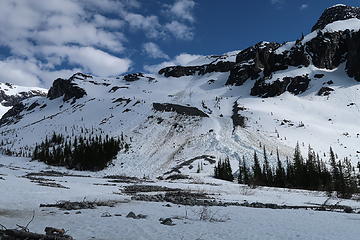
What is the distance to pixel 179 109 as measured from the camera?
499 ft

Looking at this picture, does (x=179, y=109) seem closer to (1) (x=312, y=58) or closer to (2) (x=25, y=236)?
(1) (x=312, y=58)

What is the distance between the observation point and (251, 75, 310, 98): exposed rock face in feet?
549

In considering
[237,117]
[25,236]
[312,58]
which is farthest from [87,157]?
[312,58]

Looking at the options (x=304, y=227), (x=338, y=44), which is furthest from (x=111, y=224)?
(x=338, y=44)

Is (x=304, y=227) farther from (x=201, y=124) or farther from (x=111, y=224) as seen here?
(x=201, y=124)

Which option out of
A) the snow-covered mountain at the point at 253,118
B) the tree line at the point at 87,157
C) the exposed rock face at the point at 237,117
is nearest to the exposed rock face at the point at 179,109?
the snow-covered mountain at the point at 253,118

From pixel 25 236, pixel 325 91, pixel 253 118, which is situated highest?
pixel 325 91

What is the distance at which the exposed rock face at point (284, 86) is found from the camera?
167 metres

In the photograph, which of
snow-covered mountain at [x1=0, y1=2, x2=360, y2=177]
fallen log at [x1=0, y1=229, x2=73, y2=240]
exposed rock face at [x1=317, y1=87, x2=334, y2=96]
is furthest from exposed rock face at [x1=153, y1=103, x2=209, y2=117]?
fallen log at [x1=0, y1=229, x2=73, y2=240]

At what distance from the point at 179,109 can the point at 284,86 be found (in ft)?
190

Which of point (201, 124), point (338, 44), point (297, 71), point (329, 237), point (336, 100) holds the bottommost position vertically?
point (329, 237)

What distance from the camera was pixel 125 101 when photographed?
7530 inches

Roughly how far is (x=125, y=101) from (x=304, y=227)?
182716 mm

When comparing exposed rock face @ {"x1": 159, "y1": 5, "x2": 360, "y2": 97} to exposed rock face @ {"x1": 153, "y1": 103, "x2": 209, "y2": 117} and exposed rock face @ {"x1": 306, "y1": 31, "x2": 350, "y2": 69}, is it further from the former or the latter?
exposed rock face @ {"x1": 153, "y1": 103, "x2": 209, "y2": 117}
